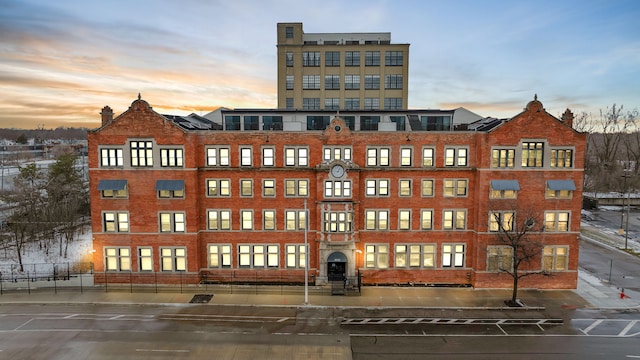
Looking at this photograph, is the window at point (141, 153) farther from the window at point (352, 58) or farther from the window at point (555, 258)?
the window at point (555, 258)

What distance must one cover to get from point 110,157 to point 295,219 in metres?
18.2

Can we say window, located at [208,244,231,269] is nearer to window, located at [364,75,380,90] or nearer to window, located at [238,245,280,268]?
window, located at [238,245,280,268]

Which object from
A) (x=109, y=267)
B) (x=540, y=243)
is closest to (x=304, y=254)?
(x=109, y=267)

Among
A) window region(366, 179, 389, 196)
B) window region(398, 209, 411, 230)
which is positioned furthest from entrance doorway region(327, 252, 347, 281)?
window region(366, 179, 389, 196)

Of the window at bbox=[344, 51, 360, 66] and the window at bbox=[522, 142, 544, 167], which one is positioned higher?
the window at bbox=[344, 51, 360, 66]

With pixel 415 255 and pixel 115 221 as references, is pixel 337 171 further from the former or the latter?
pixel 115 221

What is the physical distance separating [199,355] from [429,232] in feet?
75.4

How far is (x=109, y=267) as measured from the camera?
3772cm

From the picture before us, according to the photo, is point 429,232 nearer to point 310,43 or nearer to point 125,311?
point 125,311

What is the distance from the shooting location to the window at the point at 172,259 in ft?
123

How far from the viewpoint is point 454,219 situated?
124 ft

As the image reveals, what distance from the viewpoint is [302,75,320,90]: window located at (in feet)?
187

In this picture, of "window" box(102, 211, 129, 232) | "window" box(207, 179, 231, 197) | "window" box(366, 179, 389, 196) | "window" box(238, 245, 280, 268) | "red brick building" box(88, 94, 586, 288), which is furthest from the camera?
"window" box(238, 245, 280, 268)

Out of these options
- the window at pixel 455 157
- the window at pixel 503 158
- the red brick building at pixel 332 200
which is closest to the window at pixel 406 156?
the red brick building at pixel 332 200
